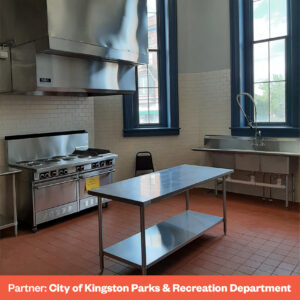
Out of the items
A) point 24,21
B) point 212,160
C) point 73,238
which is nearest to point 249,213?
point 212,160

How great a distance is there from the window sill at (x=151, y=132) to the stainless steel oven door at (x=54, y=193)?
1.75 metres

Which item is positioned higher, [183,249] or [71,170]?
[71,170]

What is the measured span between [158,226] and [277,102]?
10.4 feet

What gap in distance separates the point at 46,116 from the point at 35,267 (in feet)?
8.03

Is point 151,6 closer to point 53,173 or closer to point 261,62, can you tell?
point 261,62

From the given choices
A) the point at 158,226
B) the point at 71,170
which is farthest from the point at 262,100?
the point at 71,170

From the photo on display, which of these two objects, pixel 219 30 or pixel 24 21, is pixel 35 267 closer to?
pixel 24 21

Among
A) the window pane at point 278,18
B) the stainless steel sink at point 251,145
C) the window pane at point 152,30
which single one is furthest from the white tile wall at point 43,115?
the window pane at point 278,18

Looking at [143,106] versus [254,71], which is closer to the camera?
[254,71]

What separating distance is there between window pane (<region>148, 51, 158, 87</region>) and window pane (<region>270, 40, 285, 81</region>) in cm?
206

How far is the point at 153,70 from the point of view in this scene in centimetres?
647

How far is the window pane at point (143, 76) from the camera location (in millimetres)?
6406

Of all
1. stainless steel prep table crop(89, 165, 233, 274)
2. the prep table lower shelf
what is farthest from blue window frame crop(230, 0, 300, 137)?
the prep table lower shelf

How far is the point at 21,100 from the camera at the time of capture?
4785 millimetres
